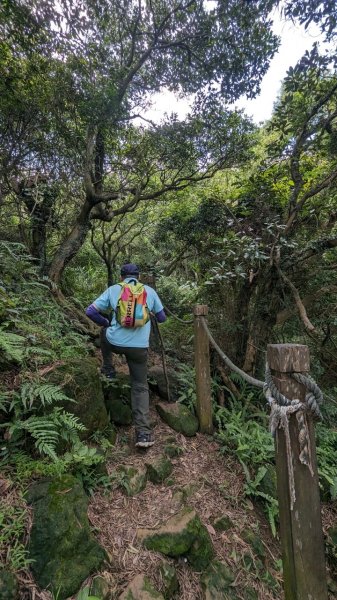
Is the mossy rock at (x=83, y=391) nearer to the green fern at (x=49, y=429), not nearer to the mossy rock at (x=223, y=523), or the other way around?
the green fern at (x=49, y=429)

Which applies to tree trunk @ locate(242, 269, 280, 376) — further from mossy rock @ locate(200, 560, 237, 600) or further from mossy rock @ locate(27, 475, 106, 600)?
mossy rock @ locate(27, 475, 106, 600)

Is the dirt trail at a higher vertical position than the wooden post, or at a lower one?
lower

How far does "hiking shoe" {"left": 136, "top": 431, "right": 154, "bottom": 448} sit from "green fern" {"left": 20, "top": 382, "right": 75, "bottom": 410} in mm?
1235

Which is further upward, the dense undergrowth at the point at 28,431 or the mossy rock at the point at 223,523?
the dense undergrowth at the point at 28,431

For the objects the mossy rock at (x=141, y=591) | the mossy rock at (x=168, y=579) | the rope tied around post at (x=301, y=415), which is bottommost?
the mossy rock at (x=168, y=579)

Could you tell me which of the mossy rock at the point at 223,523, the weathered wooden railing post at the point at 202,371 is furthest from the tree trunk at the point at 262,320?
the mossy rock at the point at 223,523

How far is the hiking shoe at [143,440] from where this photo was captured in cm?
337

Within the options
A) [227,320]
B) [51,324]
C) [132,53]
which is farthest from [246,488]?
[132,53]

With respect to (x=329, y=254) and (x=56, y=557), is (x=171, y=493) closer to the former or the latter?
(x=56, y=557)

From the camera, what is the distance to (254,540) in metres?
2.89

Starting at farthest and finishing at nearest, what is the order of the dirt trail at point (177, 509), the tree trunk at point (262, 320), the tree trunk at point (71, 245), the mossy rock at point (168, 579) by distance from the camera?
the tree trunk at point (71, 245), the tree trunk at point (262, 320), the dirt trail at point (177, 509), the mossy rock at point (168, 579)

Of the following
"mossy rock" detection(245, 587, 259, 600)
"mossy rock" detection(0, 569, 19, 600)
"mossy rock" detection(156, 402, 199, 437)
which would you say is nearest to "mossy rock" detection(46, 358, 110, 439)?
"mossy rock" detection(156, 402, 199, 437)

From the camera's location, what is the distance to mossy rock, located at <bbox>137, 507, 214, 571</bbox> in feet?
8.07

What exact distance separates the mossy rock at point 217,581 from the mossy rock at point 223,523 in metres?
0.30
